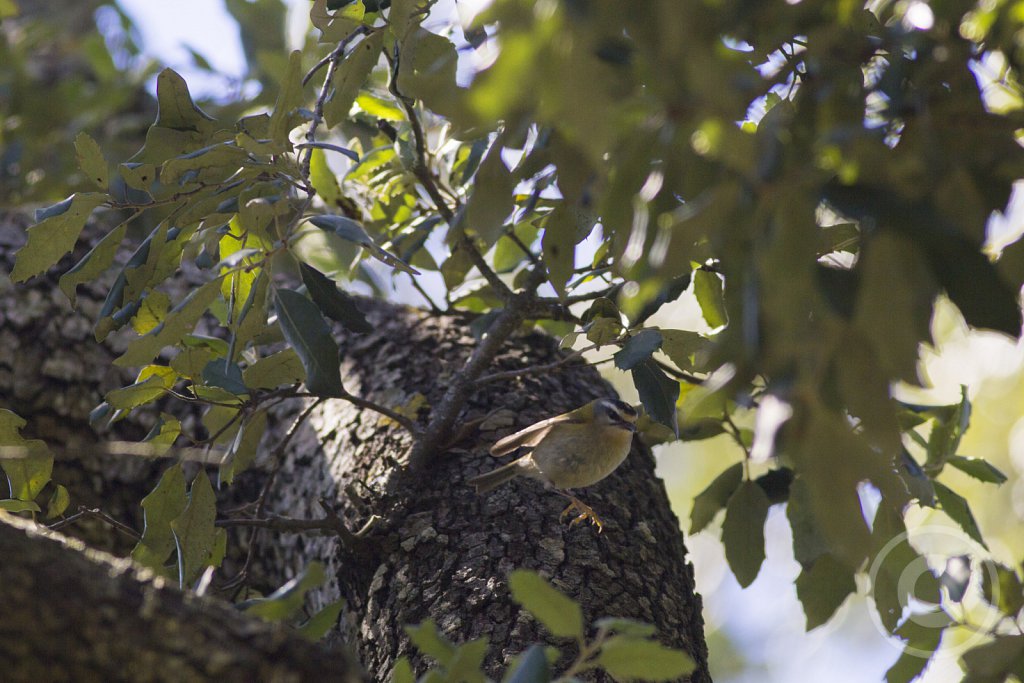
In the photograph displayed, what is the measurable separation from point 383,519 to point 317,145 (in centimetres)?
92

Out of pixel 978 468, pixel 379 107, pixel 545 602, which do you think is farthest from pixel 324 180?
pixel 978 468

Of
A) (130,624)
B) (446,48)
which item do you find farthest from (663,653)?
(446,48)

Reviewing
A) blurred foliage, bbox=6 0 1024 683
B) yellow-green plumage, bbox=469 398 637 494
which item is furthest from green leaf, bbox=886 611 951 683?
yellow-green plumage, bbox=469 398 637 494

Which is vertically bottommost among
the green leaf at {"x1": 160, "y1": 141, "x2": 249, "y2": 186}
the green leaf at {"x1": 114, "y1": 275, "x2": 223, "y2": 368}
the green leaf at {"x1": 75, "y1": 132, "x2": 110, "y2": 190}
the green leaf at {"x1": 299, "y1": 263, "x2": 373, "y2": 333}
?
the green leaf at {"x1": 114, "y1": 275, "x2": 223, "y2": 368}

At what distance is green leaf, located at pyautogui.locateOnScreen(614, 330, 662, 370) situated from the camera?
1.79 m

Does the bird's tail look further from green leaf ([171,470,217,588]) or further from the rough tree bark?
green leaf ([171,470,217,588])

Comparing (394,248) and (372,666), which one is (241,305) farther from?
(372,666)

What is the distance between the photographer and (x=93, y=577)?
3.71 ft

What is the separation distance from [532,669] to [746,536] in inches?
43.3

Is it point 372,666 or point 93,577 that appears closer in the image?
point 93,577

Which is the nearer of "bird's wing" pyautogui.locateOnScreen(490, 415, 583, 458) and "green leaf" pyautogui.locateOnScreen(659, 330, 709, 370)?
"green leaf" pyautogui.locateOnScreen(659, 330, 709, 370)

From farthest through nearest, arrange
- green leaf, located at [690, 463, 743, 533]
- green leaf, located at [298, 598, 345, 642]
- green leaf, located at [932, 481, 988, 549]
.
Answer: green leaf, located at [690, 463, 743, 533] → green leaf, located at [932, 481, 988, 549] → green leaf, located at [298, 598, 345, 642]

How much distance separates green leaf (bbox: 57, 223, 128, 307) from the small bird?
100 cm

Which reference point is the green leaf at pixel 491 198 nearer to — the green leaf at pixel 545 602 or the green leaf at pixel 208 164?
the green leaf at pixel 545 602
